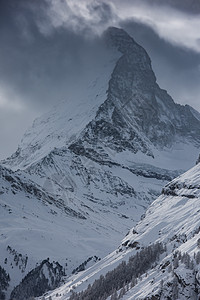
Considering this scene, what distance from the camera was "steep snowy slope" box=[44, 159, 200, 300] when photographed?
4659 centimetres

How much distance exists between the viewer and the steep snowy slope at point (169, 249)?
1834 inches

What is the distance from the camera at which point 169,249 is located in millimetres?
72250

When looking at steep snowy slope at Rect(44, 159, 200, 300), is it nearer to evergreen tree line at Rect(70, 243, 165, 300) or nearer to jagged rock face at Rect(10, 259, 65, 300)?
evergreen tree line at Rect(70, 243, 165, 300)

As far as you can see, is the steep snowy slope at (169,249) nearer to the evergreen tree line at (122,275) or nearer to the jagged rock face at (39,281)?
the evergreen tree line at (122,275)

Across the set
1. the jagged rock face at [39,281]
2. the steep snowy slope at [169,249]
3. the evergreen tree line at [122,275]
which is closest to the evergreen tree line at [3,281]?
the jagged rock face at [39,281]

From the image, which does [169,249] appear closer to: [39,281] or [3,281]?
[39,281]

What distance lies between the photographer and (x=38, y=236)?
526 ft

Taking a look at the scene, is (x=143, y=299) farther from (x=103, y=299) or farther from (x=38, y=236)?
(x=38, y=236)

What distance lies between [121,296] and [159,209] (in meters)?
50.0

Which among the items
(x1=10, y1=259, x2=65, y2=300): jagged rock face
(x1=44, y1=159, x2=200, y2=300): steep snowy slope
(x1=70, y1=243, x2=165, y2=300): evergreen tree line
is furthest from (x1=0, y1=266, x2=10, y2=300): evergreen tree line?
(x1=70, y1=243, x2=165, y2=300): evergreen tree line

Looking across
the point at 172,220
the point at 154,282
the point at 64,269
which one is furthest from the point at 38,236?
the point at 154,282

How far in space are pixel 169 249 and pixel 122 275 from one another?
35.5ft

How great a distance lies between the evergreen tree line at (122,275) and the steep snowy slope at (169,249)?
234 centimetres

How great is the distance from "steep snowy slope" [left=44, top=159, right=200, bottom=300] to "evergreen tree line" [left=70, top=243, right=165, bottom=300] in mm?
2337
